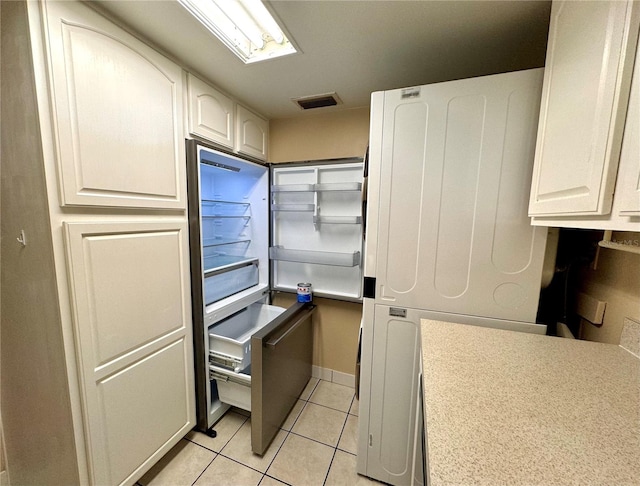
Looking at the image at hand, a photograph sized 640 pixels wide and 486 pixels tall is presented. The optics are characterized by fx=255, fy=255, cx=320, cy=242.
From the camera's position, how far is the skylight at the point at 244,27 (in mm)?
978

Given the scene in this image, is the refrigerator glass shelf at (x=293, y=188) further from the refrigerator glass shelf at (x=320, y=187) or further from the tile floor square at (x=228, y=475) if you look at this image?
the tile floor square at (x=228, y=475)

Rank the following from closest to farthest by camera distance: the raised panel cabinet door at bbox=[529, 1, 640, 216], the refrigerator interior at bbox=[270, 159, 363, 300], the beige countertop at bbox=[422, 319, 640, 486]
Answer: the beige countertop at bbox=[422, 319, 640, 486]
the raised panel cabinet door at bbox=[529, 1, 640, 216]
the refrigerator interior at bbox=[270, 159, 363, 300]

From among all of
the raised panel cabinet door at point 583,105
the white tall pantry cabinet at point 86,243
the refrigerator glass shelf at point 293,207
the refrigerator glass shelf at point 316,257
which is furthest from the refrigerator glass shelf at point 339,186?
the raised panel cabinet door at point 583,105

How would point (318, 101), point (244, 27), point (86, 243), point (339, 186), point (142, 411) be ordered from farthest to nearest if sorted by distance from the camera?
point (339, 186), point (318, 101), point (142, 411), point (244, 27), point (86, 243)

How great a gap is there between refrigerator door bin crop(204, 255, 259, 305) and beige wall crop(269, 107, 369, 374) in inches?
14.7

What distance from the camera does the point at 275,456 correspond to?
4.93ft

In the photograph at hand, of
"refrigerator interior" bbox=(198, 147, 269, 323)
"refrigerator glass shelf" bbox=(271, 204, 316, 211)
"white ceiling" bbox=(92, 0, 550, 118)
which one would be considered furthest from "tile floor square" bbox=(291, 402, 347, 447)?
"white ceiling" bbox=(92, 0, 550, 118)

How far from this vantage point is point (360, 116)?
6.15 ft

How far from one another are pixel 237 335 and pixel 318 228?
1.07 metres

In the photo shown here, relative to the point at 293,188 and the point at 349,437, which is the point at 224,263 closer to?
the point at 293,188

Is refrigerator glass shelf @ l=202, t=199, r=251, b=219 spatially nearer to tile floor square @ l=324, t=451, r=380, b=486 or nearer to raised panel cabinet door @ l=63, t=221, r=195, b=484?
raised panel cabinet door @ l=63, t=221, r=195, b=484

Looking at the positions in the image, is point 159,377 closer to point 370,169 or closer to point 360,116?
point 370,169

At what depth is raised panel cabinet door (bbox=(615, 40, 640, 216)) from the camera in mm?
545

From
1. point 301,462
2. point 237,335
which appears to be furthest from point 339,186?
point 301,462
